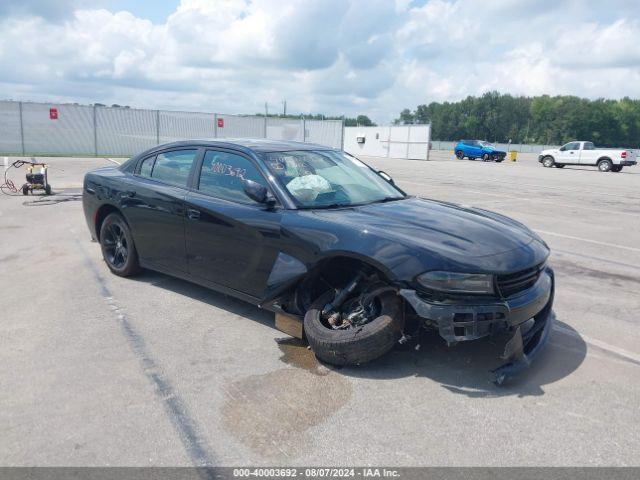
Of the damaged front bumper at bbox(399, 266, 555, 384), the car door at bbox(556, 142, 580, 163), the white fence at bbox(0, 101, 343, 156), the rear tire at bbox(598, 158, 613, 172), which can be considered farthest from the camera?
the car door at bbox(556, 142, 580, 163)

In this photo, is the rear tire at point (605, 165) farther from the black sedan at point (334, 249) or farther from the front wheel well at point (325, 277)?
the front wheel well at point (325, 277)

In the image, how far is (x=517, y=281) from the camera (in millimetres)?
3523

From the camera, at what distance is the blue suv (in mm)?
38956

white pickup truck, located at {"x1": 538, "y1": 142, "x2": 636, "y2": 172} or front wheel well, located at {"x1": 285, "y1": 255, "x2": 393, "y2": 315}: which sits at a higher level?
white pickup truck, located at {"x1": 538, "y1": 142, "x2": 636, "y2": 172}

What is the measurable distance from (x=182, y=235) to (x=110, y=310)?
917 millimetres

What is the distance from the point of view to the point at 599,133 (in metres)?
106

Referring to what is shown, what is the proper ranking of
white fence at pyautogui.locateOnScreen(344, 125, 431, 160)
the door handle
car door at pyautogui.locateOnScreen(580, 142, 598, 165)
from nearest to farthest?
the door handle → car door at pyautogui.locateOnScreen(580, 142, 598, 165) → white fence at pyautogui.locateOnScreen(344, 125, 431, 160)

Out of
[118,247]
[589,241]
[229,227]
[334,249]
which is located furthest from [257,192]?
[589,241]

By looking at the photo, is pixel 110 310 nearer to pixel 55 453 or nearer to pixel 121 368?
pixel 121 368

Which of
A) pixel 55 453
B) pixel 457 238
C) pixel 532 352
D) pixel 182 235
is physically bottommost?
pixel 55 453

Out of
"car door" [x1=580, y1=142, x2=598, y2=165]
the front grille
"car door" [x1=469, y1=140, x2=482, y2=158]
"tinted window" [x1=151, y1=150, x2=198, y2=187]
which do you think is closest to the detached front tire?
the front grille

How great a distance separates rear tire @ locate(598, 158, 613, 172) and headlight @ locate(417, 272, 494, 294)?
3117 centimetres

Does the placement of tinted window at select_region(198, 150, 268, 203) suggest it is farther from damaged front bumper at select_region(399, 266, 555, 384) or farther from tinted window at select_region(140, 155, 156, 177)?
damaged front bumper at select_region(399, 266, 555, 384)

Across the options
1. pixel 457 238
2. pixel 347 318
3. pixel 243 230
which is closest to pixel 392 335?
pixel 347 318
